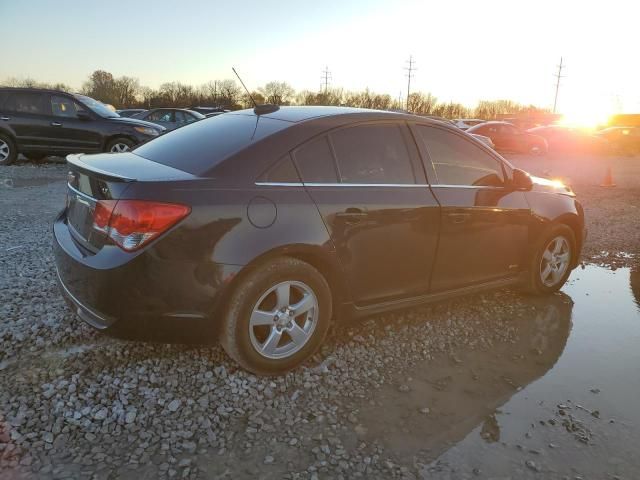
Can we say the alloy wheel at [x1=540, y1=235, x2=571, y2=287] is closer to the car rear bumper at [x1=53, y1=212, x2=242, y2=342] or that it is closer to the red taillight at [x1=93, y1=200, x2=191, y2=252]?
the car rear bumper at [x1=53, y1=212, x2=242, y2=342]

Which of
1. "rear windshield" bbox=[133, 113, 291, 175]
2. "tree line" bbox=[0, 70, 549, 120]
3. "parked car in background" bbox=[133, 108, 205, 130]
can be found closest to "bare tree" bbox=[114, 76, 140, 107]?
"tree line" bbox=[0, 70, 549, 120]

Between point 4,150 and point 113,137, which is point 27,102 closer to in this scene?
point 4,150

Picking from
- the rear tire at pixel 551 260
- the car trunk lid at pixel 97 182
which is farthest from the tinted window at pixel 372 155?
the rear tire at pixel 551 260

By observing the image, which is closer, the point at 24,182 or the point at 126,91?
the point at 24,182

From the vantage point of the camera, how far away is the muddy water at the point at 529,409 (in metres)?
2.57

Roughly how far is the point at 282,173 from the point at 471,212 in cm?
163

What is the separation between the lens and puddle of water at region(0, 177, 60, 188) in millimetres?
9725

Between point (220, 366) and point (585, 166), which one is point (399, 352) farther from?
point (585, 166)

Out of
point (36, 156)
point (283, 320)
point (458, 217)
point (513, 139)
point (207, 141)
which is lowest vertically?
point (283, 320)

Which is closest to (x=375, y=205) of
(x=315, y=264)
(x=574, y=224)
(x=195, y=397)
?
(x=315, y=264)

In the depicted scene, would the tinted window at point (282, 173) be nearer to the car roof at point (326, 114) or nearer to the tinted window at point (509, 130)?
the car roof at point (326, 114)

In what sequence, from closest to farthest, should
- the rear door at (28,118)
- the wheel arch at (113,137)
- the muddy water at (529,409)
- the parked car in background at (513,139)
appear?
the muddy water at (529,409) → the rear door at (28,118) → the wheel arch at (113,137) → the parked car in background at (513,139)

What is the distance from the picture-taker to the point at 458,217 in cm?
387

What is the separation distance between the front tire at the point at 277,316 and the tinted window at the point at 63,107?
10767 mm
